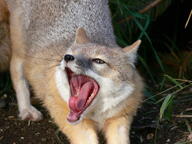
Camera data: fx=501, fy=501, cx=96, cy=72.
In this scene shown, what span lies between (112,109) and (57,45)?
74cm

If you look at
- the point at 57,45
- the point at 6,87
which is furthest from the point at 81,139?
the point at 6,87

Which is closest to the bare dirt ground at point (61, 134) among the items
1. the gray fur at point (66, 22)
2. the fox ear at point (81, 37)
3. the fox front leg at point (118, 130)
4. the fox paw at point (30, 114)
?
the fox paw at point (30, 114)

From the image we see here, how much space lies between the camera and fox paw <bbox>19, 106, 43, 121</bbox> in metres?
4.22

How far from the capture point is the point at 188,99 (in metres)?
4.23

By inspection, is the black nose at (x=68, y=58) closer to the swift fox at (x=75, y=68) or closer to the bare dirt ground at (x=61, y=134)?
the swift fox at (x=75, y=68)

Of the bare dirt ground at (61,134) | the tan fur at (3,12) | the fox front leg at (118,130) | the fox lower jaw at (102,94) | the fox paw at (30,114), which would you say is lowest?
the bare dirt ground at (61,134)

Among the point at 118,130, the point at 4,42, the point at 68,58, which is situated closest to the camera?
the point at 68,58

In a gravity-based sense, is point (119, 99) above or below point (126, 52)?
below

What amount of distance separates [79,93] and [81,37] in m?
0.50

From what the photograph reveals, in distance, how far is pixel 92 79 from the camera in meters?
3.16

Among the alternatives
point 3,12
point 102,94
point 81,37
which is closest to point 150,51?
point 3,12

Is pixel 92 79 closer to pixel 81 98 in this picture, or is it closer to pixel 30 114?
pixel 81 98

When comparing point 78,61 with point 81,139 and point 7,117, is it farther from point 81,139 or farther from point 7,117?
point 7,117

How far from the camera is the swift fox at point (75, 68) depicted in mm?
3193
